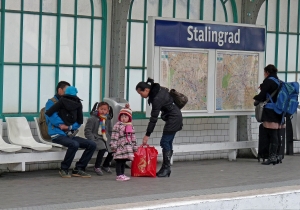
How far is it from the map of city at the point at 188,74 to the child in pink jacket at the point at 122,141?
1.49 m

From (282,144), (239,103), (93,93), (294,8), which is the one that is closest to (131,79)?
(93,93)

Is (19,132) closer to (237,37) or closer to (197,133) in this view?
(197,133)

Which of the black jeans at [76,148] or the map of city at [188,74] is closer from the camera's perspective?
the black jeans at [76,148]

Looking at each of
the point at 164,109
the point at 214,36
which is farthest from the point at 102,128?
the point at 214,36

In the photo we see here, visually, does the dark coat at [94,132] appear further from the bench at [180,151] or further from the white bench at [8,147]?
the white bench at [8,147]

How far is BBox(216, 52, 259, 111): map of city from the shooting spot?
45.5ft

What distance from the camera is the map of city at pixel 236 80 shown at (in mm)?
13883

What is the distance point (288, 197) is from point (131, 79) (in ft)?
13.6

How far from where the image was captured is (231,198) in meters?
9.81

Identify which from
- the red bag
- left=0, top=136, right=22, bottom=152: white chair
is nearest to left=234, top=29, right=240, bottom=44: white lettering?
the red bag

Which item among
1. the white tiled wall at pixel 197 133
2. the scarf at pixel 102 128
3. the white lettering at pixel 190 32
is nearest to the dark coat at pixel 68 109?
the scarf at pixel 102 128

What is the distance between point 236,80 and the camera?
46.3ft

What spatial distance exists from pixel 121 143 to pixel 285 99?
11.4 feet

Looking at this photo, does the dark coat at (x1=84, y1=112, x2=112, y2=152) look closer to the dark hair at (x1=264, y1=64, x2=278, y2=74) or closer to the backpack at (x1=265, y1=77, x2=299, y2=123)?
the backpack at (x1=265, y1=77, x2=299, y2=123)
